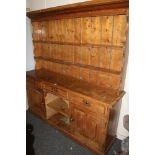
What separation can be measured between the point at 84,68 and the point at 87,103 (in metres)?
0.57

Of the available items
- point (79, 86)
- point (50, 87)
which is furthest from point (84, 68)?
point (50, 87)

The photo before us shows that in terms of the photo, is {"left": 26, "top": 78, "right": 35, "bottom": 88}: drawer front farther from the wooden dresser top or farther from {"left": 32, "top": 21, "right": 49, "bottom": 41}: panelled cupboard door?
{"left": 32, "top": 21, "right": 49, "bottom": 41}: panelled cupboard door

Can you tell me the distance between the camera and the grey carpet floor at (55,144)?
2.06 m

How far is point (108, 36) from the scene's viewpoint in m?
1.84

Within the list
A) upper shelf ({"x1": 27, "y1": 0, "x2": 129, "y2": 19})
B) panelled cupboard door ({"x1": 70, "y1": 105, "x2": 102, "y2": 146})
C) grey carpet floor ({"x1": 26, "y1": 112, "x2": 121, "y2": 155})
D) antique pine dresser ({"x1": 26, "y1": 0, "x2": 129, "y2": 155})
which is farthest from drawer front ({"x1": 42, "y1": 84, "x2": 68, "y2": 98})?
upper shelf ({"x1": 27, "y1": 0, "x2": 129, "y2": 19})

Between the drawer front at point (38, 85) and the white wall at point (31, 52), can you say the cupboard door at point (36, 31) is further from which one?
the drawer front at point (38, 85)

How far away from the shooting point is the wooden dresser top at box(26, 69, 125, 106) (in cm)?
180

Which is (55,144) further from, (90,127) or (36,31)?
(36,31)

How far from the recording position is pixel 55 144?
86.6 inches

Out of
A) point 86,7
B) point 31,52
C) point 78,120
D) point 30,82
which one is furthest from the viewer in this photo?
point 31,52

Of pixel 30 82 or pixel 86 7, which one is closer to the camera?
pixel 86 7

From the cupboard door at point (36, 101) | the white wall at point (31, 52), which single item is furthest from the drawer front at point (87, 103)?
the cupboard door at point (36, 101)
